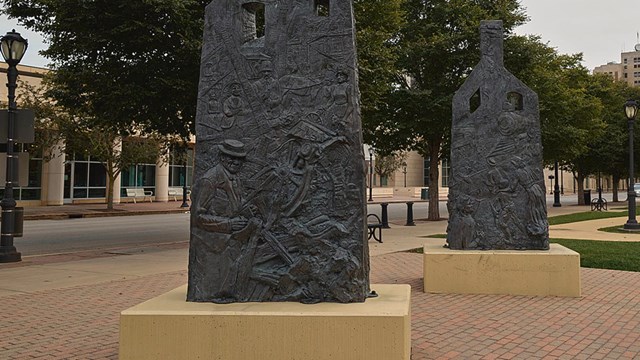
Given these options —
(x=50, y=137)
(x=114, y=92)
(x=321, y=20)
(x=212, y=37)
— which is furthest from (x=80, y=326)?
(x=50, y=137)

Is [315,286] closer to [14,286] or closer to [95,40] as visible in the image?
[14,286]

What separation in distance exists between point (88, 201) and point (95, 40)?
101ft

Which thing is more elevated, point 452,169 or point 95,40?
point 95,40

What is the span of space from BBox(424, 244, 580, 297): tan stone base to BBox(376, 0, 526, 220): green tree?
14779 millimetres

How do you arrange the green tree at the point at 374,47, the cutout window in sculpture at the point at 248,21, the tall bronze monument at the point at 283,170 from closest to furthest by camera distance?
the tall bronze monument at the point at 283,170 < the cutout window in sculpture at the point at 248,21 < the green tree at the point at 374,47

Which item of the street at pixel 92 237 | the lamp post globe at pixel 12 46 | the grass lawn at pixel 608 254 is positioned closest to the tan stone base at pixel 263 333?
the grass lawn at pixel 608 254

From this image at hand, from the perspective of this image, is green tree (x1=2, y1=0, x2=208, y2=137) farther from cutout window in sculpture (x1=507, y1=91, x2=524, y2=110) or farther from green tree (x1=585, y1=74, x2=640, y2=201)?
green tree (x1=585, y1=74, x2=640, y2=201)

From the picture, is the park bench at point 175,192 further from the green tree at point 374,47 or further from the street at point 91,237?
the green tree at point 374,47

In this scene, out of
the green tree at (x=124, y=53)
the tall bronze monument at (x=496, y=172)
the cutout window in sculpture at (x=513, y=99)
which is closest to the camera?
the tall bronze monument at (x=496, y=172)

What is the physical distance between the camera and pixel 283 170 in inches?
207

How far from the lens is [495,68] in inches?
399

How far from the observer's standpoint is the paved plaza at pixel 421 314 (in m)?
5.82

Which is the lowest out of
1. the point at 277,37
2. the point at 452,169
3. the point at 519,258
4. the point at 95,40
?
the point at 519,258

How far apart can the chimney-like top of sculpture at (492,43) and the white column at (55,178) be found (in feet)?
111
